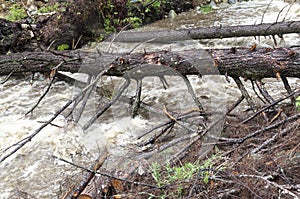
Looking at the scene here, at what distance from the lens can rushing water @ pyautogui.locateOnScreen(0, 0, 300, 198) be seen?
3662 mm

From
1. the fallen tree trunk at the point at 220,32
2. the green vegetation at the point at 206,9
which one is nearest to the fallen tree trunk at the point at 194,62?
the fallen tree trunk at the point at 220,32

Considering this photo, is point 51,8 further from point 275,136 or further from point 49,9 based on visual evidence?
point 275,136

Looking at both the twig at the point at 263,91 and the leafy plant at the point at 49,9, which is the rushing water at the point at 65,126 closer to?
the twig at the point at 263,91

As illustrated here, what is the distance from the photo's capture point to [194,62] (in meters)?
4.11

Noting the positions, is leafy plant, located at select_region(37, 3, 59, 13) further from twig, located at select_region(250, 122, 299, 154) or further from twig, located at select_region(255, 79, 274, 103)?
twig, located at select_region(250, 122, 299, 154)

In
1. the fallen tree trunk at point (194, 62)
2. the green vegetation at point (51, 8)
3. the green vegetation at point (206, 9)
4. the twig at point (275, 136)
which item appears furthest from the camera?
the green vegetation at point (206, 9)

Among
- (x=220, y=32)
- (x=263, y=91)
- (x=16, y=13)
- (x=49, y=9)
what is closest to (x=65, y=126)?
(x=263, y=91)

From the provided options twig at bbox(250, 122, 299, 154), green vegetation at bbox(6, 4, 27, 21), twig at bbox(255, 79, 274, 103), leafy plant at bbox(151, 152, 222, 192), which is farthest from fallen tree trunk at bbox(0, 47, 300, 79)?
green vegetation at bbox(6, 4, 27, 21)

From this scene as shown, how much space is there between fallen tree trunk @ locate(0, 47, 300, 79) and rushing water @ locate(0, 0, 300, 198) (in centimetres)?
60

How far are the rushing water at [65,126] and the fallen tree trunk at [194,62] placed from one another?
605 millimetres

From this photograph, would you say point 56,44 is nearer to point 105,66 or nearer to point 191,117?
point 105,66

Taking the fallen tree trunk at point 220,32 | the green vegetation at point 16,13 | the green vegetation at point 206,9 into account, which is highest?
the green vegetation at point 16,13

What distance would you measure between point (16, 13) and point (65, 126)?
4.34 meters

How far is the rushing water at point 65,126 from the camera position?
12.0ft
